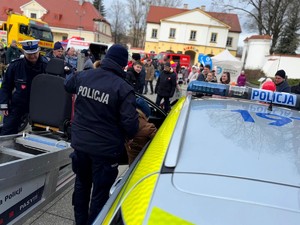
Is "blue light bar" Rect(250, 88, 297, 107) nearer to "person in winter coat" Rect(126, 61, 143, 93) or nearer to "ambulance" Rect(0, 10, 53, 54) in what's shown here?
"person in winter coat" Rect(126, 61, 143, 93)

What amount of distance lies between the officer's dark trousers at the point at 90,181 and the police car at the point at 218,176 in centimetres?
69

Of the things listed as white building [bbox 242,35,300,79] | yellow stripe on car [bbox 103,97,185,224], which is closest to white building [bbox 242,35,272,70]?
white building [bbox 242,35,300,79]

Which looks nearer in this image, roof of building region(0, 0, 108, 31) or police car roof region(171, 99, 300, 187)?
police car roof region(171, 99, 300, 187)

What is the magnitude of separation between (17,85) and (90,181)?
2105mm

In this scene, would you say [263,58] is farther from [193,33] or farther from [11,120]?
[11,120]

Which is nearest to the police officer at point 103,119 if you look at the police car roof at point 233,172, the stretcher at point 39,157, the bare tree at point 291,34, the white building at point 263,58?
the stretcher at point 39,157

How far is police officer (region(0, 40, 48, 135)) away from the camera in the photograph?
4109mm

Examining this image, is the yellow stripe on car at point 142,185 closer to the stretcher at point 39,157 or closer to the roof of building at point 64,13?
the stretcher at point 39,157

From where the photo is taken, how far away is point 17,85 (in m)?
4.14

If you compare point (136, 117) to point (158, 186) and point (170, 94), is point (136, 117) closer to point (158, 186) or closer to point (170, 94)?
point (158, 186)

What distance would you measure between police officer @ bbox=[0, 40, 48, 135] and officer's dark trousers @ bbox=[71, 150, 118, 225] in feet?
6.52

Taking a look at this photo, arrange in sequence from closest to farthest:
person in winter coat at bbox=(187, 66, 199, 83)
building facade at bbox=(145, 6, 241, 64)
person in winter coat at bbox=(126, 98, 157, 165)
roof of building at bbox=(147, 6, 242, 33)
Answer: person in winter coat at bbox=(126, 98, 157, 165) → person in winter coat at bbox=(187, 66, 199, 83) → building facade at bbox=(145, 6, 241, 64) → roof of building at bbox=(147, 6, 242, 33)

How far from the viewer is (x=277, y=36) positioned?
38.9 m

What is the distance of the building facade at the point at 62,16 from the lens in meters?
49.5
